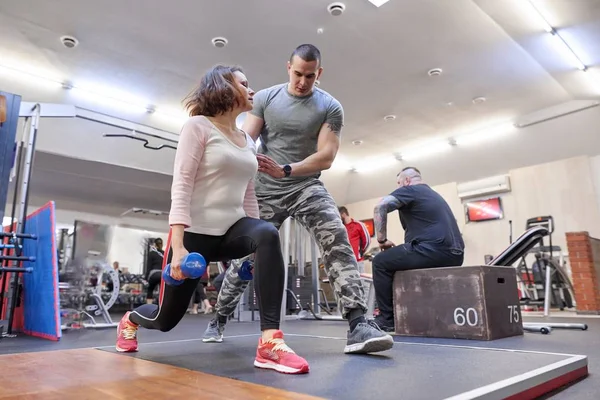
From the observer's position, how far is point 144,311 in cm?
154

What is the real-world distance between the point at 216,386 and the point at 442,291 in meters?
1.56

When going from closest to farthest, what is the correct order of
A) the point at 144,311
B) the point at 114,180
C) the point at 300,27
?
the point at 144,311, the point at 300,27, the point at 114,180

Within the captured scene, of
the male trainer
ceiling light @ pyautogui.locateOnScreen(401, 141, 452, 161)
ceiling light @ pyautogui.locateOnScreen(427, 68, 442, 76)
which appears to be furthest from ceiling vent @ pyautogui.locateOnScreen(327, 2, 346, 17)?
ceiling light @ pyautogui.locateOnScreen(401, 141, 452, 161)

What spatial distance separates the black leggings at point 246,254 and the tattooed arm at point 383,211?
1.42 m

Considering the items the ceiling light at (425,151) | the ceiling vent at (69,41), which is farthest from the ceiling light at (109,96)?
the ceiling light at (425,151)

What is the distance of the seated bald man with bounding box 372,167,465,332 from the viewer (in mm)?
2484

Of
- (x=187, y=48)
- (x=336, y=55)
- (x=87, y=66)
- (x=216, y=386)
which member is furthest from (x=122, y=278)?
(x=216, y=386)

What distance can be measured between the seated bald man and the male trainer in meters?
0.89

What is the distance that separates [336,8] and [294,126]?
9.83ft

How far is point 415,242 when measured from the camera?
253cm

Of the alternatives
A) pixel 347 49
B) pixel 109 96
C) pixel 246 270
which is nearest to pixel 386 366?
pixel 246 270

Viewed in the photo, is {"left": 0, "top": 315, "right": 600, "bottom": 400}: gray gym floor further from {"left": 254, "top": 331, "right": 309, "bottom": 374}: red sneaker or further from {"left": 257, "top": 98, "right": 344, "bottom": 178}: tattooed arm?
{"left": 257, "top": 98, "right": 344, "bottom": 178}: tattooed arm

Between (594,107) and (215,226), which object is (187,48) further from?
(594,107)

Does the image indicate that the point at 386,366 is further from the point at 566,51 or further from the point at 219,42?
the point at 566,51
